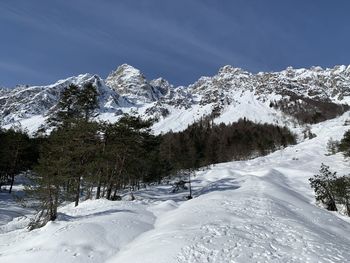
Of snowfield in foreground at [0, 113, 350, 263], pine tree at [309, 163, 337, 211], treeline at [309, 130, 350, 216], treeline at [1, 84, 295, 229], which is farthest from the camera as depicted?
pine tree at [309, 163, 337, 211]

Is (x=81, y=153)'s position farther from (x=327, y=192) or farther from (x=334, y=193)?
(x=327, y=192)

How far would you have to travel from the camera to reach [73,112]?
43906 millimetres

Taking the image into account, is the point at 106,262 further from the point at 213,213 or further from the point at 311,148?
the point at 311,148

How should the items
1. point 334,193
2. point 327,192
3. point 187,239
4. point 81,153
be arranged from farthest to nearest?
1. point 327,192
2. point 334,193
3. point 81,153
4. point 187,239

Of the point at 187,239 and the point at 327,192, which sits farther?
the point at 327,192

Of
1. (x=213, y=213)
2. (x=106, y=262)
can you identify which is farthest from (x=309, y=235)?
(x=106, y=262)

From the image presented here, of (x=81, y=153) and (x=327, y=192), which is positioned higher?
(x=81, y=153)

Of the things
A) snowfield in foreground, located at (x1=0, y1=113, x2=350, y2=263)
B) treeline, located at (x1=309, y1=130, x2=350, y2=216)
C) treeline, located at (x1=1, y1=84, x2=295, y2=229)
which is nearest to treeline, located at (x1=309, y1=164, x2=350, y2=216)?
treeline, located at (x1=309, y1=130, x2=350, y2=216)

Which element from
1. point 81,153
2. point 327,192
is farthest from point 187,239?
point 327,192

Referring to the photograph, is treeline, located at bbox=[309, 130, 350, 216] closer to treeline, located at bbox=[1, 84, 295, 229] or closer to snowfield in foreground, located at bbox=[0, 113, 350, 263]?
snowfield in foreground, located at bbox=[0, 113, 350, 263]

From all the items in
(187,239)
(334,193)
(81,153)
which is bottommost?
(187,239)

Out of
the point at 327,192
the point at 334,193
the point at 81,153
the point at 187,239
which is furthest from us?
the point at 327,192

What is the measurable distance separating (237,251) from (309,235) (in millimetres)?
5488

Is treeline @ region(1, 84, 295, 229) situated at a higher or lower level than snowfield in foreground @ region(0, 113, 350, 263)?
higher
